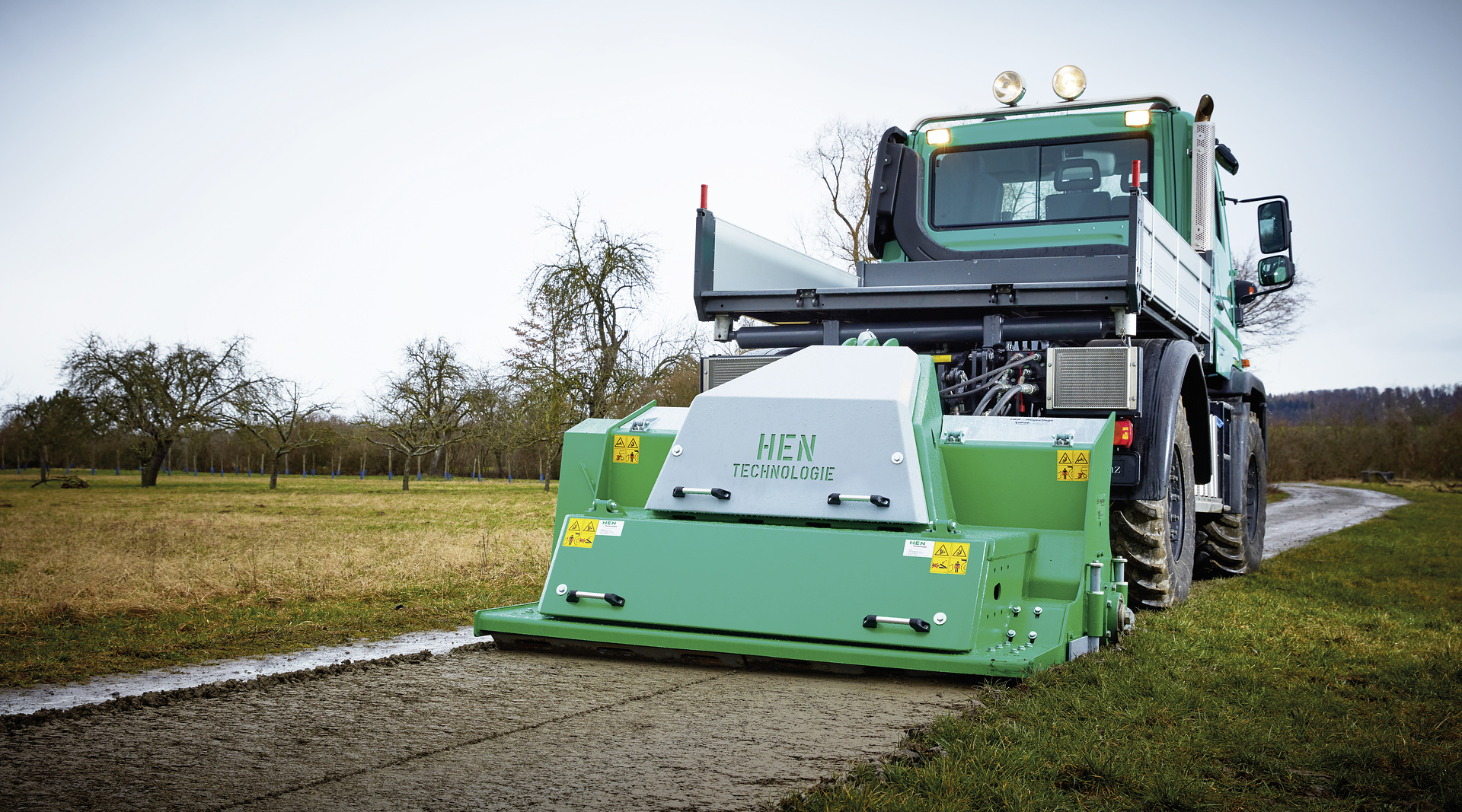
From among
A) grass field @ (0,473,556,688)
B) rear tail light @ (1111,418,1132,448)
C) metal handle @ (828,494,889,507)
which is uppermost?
rear tail light @ (1111,418,1132,448)

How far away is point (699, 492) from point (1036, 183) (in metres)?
4.32

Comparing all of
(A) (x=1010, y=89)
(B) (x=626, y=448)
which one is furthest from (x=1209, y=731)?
(A) (x=1010, y=89)

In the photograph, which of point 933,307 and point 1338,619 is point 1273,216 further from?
point 933,307

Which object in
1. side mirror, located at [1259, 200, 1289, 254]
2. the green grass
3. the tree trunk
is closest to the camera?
the green grass

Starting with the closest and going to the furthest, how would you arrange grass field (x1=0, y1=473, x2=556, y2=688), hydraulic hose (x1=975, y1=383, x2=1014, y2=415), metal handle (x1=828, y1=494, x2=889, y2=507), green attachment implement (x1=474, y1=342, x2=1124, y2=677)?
1. green attachment implement (x1=474, y1=342, x2=1124, y2=677)
2. metal handle (x1=828, y1=494, x2=889, y2=507)
3. grass field (x1=0, y1=473, x2=556, y2=688)
4. hydraulic hose (x1=975, y1=383, x2=1014, y2=415)

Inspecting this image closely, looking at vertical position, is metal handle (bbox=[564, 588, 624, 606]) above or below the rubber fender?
below

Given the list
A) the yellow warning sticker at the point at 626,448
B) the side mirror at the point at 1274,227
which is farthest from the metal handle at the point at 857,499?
the side mirror at the point at 1274,227

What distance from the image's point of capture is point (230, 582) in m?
8.00

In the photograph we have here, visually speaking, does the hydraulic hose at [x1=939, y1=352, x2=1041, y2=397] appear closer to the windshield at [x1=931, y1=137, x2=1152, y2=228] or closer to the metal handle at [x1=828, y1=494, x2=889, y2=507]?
the metal handle at [x1=828, y1=494, x2=889, y2=507]

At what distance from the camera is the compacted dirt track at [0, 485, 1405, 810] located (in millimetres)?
2887

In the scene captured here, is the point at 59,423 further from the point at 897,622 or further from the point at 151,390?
the point at 897,622

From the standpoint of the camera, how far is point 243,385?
38.0m

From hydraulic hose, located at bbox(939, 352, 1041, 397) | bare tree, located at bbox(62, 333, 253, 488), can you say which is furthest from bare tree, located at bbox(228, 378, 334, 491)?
hydraulic hose, located at bbox(939, 352, 1041, 397)

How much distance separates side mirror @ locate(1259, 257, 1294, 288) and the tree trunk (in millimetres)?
35510
